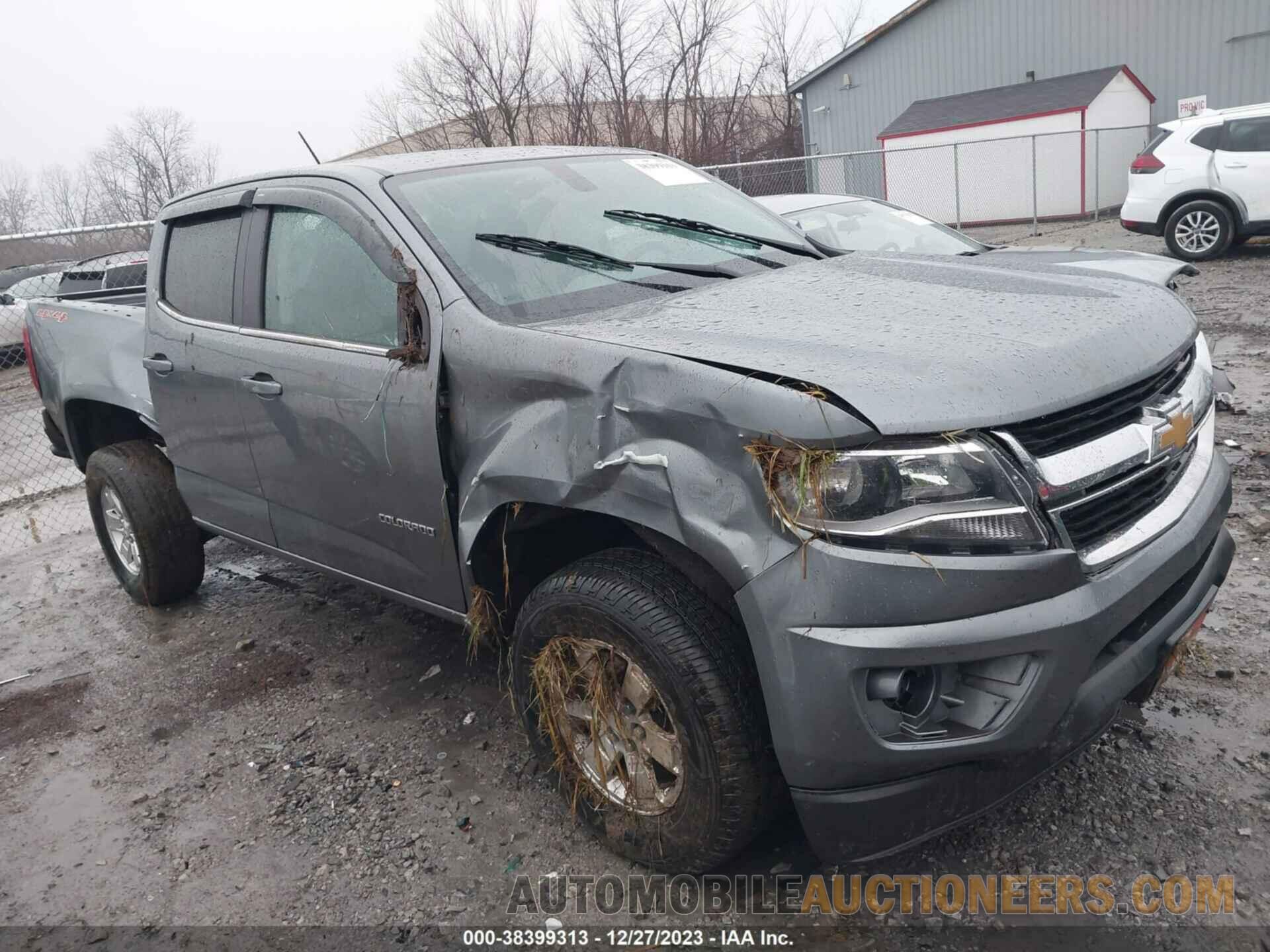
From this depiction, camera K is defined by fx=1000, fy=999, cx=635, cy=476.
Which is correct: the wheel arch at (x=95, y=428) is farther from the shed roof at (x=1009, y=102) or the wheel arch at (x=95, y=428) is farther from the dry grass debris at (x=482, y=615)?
the shed roof at (x=1009, y=102)

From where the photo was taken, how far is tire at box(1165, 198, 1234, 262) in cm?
1223

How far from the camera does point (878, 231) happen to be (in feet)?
23.5

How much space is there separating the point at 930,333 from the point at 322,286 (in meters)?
2.01

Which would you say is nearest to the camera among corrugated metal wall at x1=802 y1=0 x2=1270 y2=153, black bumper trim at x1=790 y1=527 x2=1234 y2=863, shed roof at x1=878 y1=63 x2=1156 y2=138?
black bumper trim at x1=790 y1=527 x2=1234 y2=863

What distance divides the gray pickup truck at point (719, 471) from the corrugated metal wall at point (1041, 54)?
23480 mm

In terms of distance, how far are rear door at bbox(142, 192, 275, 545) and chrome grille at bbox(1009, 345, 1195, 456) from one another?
2728mm

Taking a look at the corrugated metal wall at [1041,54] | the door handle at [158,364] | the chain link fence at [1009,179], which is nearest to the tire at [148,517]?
the door handle at [158,364]

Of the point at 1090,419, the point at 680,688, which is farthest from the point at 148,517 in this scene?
the point at 1090,419

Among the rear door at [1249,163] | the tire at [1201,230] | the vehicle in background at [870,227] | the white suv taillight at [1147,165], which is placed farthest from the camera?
the white suv taillight at [1147,165]

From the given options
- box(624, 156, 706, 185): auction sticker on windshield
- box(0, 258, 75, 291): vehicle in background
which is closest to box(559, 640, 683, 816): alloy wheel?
box(624, 156, 706, 185): auction sticker on windshield

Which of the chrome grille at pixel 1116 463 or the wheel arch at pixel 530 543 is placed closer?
→ the chrome grille at pixel 1116 463

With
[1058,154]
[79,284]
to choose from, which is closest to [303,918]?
[79,284]

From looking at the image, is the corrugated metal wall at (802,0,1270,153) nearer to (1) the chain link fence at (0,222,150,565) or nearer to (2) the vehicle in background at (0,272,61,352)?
(1) the chain link fence at (0,222,150,565)

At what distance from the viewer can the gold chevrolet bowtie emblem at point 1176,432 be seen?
2.32 m
